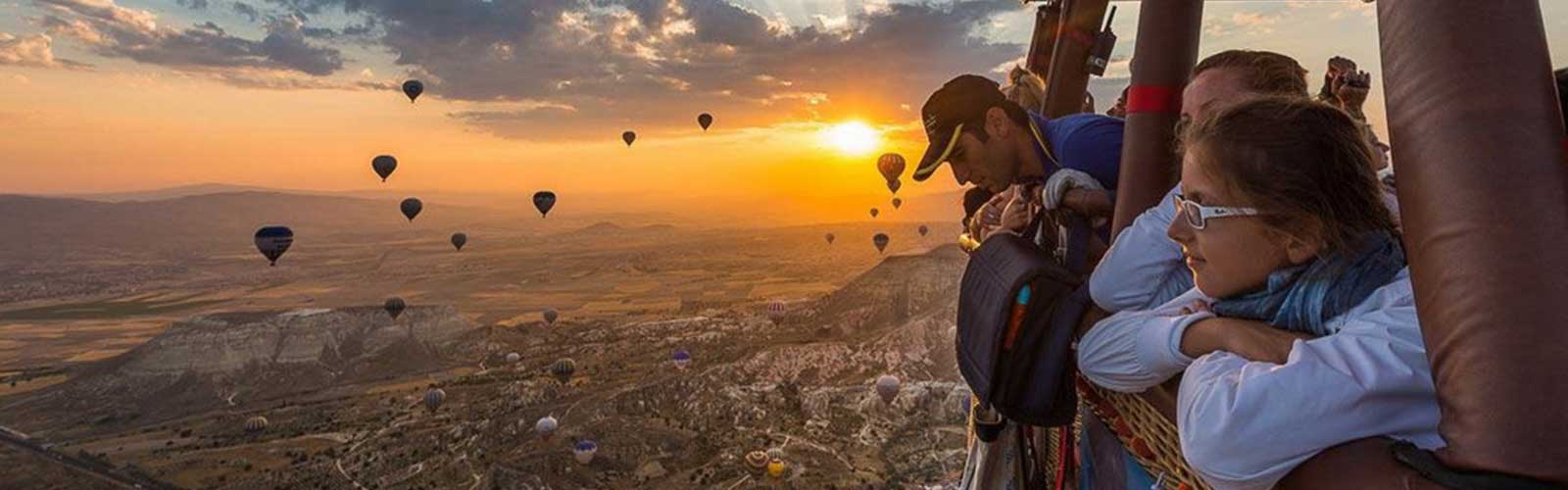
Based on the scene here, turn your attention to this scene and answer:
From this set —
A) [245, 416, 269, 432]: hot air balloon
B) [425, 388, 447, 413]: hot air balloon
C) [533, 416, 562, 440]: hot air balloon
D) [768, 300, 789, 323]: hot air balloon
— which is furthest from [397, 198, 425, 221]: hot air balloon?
[768, 300, 789, 323]: hot air balloon

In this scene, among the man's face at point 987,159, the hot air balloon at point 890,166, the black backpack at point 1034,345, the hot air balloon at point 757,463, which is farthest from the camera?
the hot air balloon at point 757,463

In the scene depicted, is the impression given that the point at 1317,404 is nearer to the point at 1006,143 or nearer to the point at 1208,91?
the point at 1208,91

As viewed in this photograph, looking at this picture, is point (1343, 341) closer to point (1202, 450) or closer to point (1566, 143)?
point (1202, 450)

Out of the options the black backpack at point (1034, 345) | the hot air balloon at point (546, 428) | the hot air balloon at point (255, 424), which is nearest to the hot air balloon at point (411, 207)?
the hot air balloon at point (546, 428)

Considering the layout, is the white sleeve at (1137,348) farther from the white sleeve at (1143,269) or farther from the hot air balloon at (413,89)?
the hot air balloon at (413,89)

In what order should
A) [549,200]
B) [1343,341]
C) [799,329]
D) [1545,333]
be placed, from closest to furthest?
[1545,333] < [1343,341] < [549,200] < [799,329]

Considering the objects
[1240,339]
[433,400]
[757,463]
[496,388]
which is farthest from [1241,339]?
[496,388]

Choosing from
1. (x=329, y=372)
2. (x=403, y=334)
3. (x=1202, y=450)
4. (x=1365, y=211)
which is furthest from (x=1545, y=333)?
(x=403, y=334)
